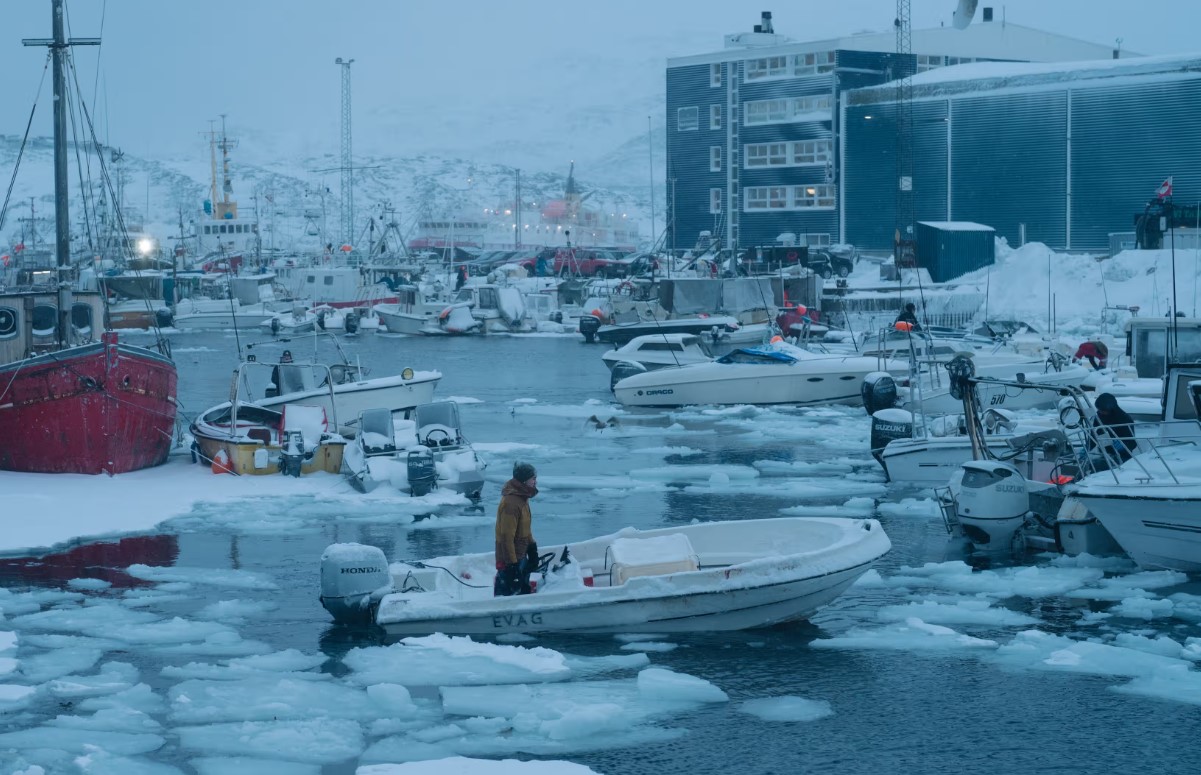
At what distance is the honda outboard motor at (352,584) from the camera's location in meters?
11.9

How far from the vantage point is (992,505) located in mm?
14773

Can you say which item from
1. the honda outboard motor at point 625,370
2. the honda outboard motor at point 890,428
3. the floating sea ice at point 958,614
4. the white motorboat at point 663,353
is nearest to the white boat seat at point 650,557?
the floating sea ice at point 958,614

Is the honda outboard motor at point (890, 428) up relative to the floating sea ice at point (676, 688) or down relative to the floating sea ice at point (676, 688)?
up

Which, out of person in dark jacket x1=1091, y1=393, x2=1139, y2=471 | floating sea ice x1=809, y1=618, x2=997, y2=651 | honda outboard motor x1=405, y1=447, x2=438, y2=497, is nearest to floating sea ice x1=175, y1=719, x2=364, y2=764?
floating sea ice x1=809, y1=618, x2=997, y2=651

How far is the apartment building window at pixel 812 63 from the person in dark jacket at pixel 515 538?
59.4 m

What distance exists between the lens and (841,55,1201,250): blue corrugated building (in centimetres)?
5444

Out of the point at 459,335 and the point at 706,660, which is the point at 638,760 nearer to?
the point at 706,660

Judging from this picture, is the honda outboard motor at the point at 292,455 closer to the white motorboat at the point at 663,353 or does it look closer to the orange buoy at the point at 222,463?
the orange buoy at the point at 222,463

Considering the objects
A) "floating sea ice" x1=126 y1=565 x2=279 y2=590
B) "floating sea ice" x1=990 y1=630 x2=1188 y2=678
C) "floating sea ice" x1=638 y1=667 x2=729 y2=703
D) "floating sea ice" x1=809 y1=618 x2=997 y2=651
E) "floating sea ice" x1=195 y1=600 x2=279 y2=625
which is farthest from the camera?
"floating sea ice" x1=126 y1=565 x2=279 y2=590

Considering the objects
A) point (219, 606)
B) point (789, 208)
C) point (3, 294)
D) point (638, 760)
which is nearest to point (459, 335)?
point (789, 208)

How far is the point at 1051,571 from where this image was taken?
13898mm

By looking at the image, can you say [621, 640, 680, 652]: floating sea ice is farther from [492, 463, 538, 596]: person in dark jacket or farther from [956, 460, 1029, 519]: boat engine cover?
[956, 460, 1029, 519]: boat engine cover

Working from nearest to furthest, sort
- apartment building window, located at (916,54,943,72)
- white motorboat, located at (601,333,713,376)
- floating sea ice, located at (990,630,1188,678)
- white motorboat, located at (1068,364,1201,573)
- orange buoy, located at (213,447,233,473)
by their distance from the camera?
floating sea ice, located at (990,630,1188,678), white motorboat, located at (1068,364,1201,573), orange buoy, located at (213,447,233,473), white motorboat, located at (601,333,713,376), apartment building window, located at (916,54,943,72)

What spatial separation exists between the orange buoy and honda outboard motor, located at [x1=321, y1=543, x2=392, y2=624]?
8.87 metres
